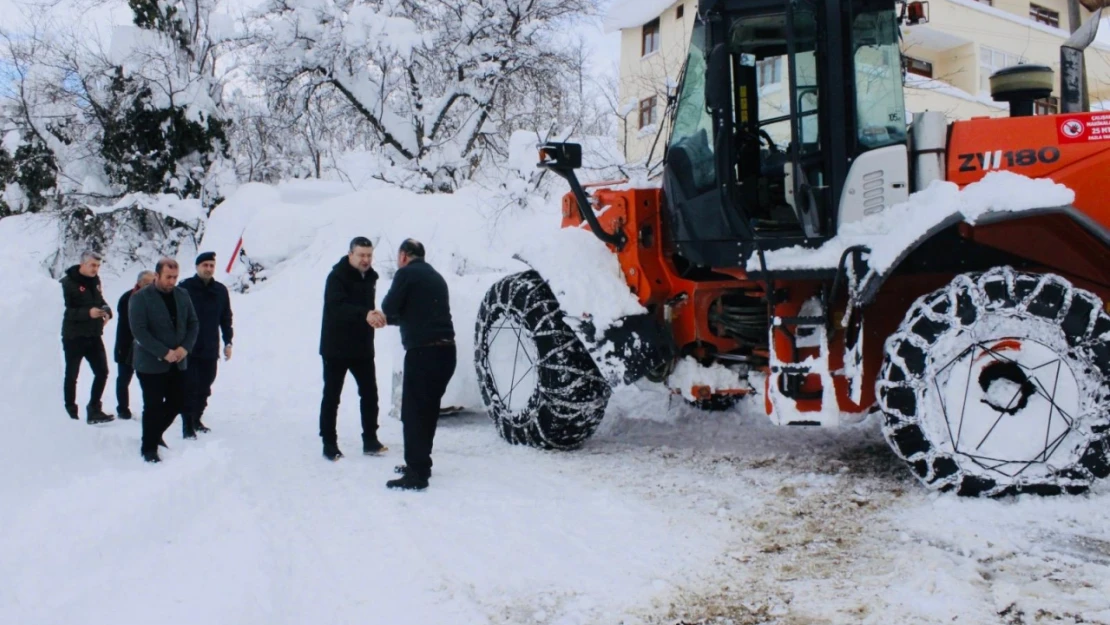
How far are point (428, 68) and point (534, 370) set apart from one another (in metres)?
13.1

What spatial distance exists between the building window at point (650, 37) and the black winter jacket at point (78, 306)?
22142mm

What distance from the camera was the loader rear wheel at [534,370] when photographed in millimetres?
5727

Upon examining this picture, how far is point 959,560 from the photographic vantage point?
141 inches

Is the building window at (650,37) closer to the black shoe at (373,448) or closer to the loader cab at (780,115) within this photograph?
the black shoe at (373,448)

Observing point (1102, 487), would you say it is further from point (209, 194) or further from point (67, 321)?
point (209, 194)

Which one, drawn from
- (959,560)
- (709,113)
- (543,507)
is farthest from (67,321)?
(959,560)

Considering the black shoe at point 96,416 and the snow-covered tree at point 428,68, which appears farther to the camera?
the snow-covered tree at point 428,68

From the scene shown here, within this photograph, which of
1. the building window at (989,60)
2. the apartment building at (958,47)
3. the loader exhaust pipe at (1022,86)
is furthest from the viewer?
the building window at (989,60)

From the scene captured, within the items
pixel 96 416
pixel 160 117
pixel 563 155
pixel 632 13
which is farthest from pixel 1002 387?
pixel 632 13

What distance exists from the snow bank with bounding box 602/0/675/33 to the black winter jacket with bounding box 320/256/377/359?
22514 millimetres

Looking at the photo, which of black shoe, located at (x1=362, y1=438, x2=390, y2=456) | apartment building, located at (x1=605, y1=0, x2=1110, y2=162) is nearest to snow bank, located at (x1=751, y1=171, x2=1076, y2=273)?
black shoe, located at (x1=362, y1=438, x2=390, y2=456)

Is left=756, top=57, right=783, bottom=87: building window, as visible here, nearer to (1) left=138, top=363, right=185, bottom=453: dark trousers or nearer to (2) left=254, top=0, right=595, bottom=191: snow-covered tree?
(1) left=138, top=363, right=185, bottom=453: dark trousers

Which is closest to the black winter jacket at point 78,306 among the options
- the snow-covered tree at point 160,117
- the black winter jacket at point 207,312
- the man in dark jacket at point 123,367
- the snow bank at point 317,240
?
the man in dark jacket at point 123,367

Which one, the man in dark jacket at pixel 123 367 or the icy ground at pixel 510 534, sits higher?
the man in dark jacket at pixel 123 367
